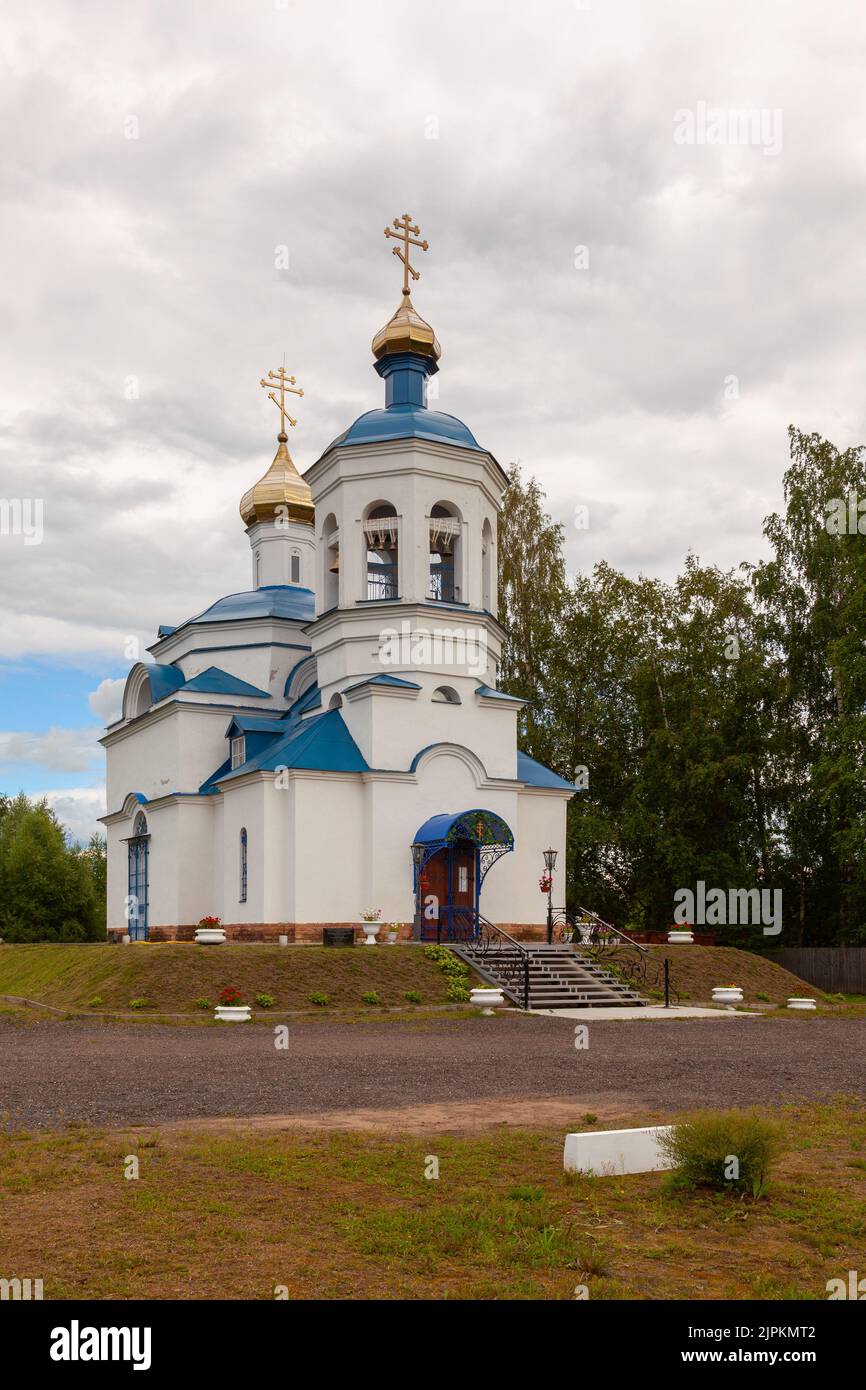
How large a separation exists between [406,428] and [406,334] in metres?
2.92

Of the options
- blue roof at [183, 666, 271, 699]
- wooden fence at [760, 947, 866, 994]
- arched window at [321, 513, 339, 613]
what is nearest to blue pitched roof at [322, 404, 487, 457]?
arched window at [321, 513, 339, 613]

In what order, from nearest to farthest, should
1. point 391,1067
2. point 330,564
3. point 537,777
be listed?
point 391,1067 < point 537,777 < point 330,564

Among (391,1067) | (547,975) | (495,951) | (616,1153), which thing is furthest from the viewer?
(495,951)

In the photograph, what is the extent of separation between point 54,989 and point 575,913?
14.6 meters

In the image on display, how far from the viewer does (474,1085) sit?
10766 millimetres

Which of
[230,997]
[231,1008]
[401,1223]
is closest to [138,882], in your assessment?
[230,997]

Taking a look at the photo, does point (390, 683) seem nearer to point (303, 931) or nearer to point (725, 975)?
point (303, 931)

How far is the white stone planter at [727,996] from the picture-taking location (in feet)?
74.2

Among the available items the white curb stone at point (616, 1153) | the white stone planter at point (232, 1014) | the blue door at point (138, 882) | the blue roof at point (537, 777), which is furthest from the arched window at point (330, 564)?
the white curb stone at point (616, 1153)

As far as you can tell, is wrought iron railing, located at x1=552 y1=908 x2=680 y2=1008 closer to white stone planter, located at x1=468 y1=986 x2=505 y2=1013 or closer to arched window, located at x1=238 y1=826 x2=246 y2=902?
white stone planter, located at x1=468 y1=986 x2=505 y2=1013

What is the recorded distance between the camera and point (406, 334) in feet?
93.9

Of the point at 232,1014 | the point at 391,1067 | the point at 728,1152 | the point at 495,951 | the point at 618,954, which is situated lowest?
the point at 618,954

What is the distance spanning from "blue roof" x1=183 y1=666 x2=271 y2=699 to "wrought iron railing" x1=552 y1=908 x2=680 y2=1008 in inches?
394
